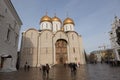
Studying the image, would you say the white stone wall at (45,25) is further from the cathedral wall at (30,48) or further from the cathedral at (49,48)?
the cathedral wall at (30,48)

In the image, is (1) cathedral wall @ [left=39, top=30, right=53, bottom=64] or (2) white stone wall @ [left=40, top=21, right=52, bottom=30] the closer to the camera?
(1) cathedral wall @ [left=39, top=30, right=53, bottom=64]

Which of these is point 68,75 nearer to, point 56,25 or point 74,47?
point 74,47

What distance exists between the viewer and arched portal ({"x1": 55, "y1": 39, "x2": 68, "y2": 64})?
1356 inches

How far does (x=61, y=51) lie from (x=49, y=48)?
425 cm

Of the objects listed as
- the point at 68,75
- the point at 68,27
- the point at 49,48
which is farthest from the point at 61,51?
the point at 68,75

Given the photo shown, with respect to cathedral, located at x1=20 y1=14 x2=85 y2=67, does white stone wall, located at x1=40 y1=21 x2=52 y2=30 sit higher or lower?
higher

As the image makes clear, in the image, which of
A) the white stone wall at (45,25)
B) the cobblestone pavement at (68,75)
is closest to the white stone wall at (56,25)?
the white stone wall at (45,25)

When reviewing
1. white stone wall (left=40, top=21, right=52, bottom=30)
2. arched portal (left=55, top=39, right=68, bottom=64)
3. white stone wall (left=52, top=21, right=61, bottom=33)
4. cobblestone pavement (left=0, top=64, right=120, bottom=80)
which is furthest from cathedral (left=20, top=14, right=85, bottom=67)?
cobblestone pavement (left=0, top=64, right=120, bottom=80)

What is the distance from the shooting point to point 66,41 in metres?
35.9

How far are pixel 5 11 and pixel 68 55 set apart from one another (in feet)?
77.1

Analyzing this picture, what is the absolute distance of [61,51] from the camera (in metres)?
35.4

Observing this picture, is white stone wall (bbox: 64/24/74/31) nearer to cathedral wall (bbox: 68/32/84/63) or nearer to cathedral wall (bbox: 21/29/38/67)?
cathedral wall (bbox: 68/32/84/63)

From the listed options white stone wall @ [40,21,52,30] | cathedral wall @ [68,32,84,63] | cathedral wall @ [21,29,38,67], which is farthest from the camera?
white stone wall @ [40,21,52,30]

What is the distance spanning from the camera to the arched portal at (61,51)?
34.4 metres
